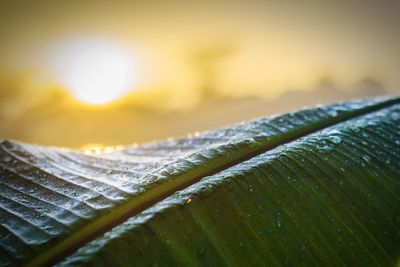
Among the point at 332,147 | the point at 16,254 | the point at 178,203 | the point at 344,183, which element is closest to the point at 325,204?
the point at 344,183

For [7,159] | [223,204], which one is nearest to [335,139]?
[223,204]

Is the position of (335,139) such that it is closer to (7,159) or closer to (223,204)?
(223,204)

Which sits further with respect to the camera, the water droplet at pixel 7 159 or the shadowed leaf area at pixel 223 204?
the water droplet at pixel 7 159

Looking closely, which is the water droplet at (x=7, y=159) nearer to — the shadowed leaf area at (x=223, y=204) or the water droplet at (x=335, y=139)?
the shadowed leaf area at (x=223, y=204)

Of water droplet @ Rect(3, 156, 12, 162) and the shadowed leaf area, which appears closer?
the shadowed leaf area

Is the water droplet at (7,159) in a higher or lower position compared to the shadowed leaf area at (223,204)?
higher

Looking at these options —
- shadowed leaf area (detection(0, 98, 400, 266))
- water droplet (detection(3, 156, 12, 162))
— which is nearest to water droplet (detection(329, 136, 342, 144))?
shadowed leaf area (detection(0, 98, 400, 266))

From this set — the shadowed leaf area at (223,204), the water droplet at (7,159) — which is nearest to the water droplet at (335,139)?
the shadowed leaf area at (223,204)

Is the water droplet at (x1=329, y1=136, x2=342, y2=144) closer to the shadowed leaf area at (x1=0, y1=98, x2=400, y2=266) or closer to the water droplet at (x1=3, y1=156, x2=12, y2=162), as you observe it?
the shadowed leaf area at (x1=0, y1=98, x2=400, y2=266)
